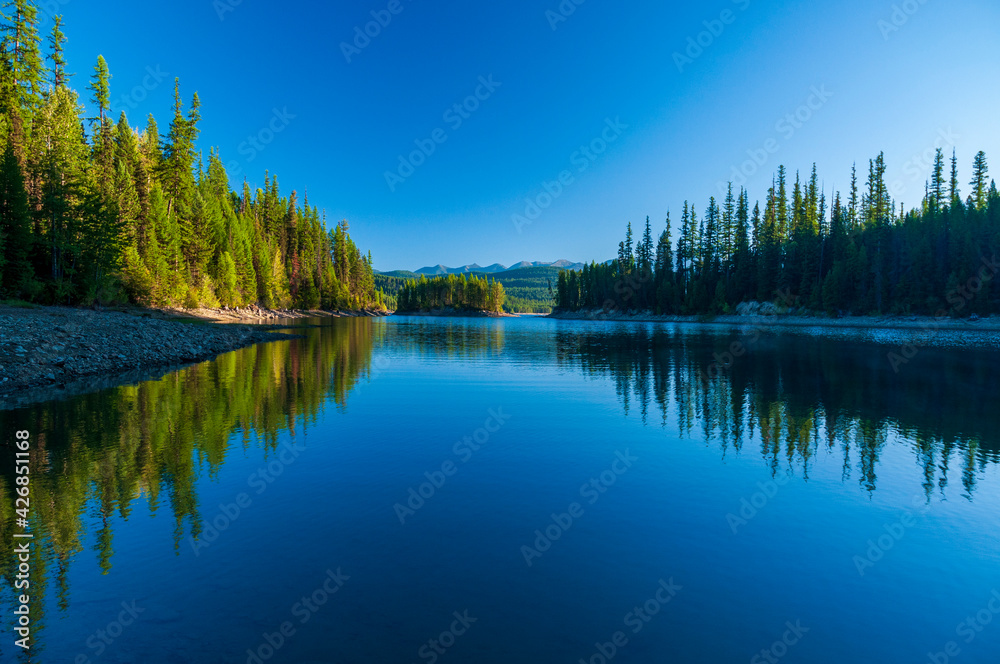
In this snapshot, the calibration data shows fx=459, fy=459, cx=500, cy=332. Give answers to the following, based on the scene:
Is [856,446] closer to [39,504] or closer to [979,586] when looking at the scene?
[979,586]

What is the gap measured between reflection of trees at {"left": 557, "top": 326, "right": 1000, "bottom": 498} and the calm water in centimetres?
20

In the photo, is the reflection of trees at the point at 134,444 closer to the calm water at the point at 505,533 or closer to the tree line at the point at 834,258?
the calm water at the point at 505,533

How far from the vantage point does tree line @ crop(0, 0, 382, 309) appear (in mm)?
36344

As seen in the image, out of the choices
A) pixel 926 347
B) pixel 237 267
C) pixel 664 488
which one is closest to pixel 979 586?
pixel 664 488

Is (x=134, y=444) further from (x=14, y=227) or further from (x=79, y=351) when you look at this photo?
(x=14, y=227)

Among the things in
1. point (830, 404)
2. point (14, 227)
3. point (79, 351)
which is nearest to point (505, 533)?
point (830, 404)

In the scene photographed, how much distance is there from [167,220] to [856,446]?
7134cm

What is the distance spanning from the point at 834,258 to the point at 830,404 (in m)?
90.5

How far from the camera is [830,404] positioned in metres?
19.6

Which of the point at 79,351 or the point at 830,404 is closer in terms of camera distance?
the point at 830,404

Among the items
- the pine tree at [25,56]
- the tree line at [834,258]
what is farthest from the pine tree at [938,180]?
the pine tree at [25,56]

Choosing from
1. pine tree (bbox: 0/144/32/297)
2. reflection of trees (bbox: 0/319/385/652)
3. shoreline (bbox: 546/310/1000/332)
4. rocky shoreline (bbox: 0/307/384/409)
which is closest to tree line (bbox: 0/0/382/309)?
→ pine tree (bbox: 0/144/32/297)

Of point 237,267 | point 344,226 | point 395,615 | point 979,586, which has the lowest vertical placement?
point 979,586

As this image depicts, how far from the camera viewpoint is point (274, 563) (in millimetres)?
7145
